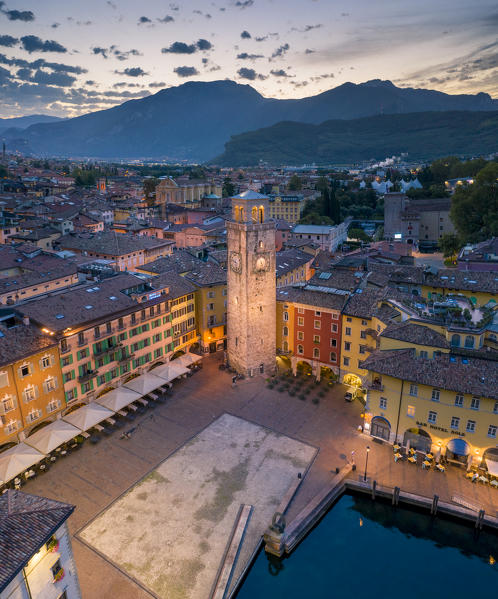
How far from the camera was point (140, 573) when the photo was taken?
3003cm

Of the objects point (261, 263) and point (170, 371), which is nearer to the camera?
point (170, 371)

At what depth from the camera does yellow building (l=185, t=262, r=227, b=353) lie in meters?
60.3

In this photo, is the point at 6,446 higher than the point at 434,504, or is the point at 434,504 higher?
the point at 6,446

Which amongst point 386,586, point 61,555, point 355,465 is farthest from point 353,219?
point 61,555

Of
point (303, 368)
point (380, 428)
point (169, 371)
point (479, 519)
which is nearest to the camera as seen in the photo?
point (479, 519)

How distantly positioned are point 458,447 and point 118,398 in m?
34.8

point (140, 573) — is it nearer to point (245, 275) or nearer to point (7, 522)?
point (7, 522)

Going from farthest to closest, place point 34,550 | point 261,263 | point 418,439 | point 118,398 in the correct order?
point 261,263, point 118,398, point 418,439, point 34,550

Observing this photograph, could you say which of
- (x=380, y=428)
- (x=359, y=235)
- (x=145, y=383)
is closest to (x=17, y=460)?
(x=145, y=383)

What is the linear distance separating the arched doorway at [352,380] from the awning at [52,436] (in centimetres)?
3178

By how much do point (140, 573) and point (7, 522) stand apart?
13.7 meters

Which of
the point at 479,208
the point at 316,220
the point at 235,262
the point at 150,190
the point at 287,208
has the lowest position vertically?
the point at 316,220

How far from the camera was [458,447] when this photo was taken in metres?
39.4

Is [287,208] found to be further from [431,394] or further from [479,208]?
[431,394]
